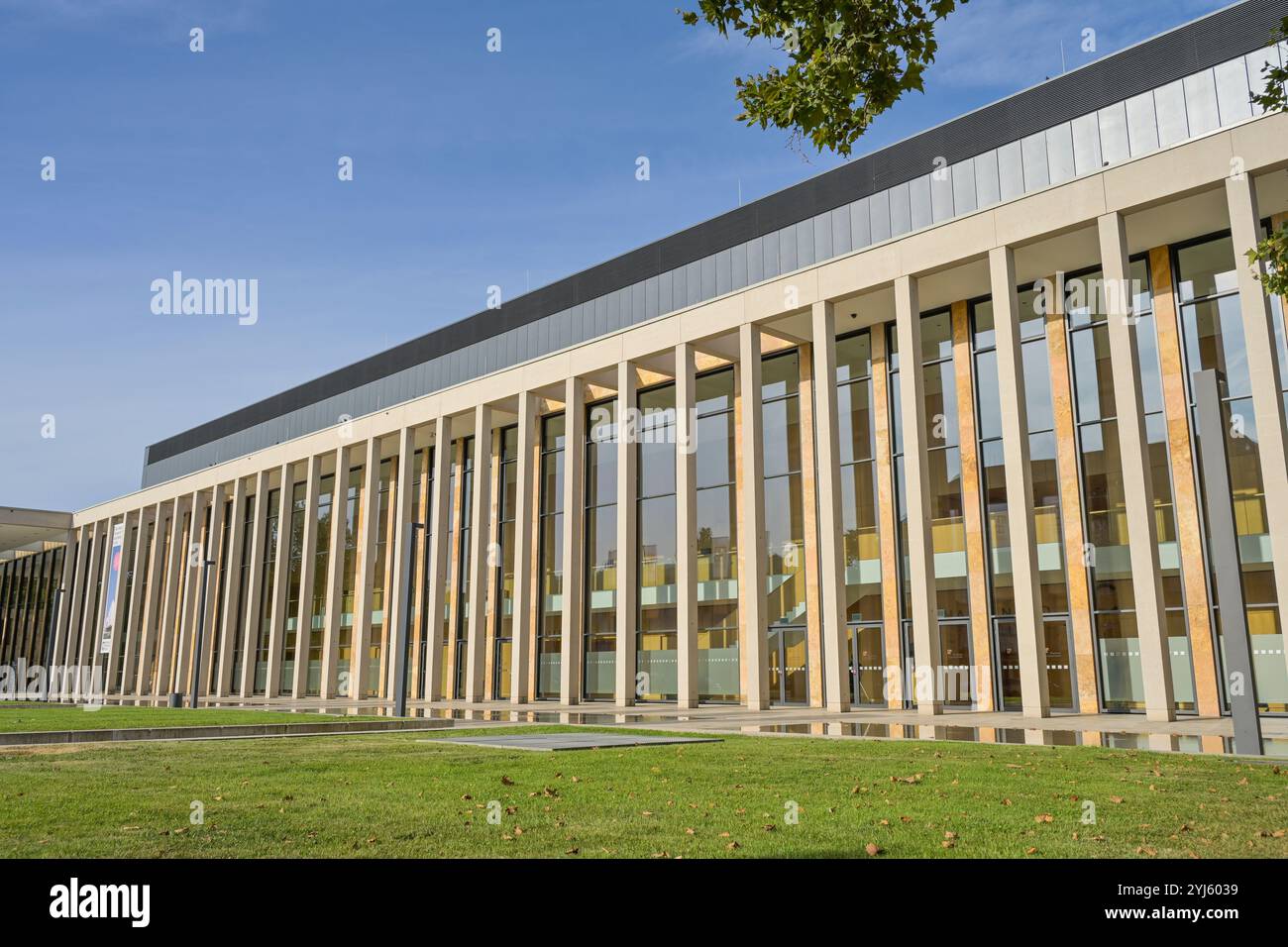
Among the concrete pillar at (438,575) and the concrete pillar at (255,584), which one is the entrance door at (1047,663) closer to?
the concrete pillar at (438,575)

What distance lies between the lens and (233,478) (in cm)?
4769

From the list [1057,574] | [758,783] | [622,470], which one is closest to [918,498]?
[1057,574]

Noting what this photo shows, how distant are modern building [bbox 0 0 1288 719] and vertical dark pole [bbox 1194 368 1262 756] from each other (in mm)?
276

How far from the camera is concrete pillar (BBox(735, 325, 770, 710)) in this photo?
82.5 ft

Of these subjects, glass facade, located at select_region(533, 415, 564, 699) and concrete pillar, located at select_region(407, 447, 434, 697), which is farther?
concrete pillar, located at select_region(407, 447, 434, 697)

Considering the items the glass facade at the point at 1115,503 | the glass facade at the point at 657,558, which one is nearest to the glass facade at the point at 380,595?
the glass facade at the point at 657,558

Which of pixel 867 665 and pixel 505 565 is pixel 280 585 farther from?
pixel 867 665

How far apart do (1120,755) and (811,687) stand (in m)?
15.0

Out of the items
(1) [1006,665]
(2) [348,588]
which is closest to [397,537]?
(2) [348,588]

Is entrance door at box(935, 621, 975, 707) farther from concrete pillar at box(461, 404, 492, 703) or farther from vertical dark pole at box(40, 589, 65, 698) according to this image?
vertical dark pole at box(40, 589, 65, 698)

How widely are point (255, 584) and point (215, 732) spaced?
30805mm

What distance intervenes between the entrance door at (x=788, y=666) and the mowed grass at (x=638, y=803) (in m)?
14.6

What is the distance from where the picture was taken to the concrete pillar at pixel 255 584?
43656 millimetres

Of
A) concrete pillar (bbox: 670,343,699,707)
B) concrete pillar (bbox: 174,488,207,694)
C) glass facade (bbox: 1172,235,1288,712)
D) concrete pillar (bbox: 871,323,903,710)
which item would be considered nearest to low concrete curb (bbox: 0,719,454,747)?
concrete pillar (bbox: 670,343,699,707)
